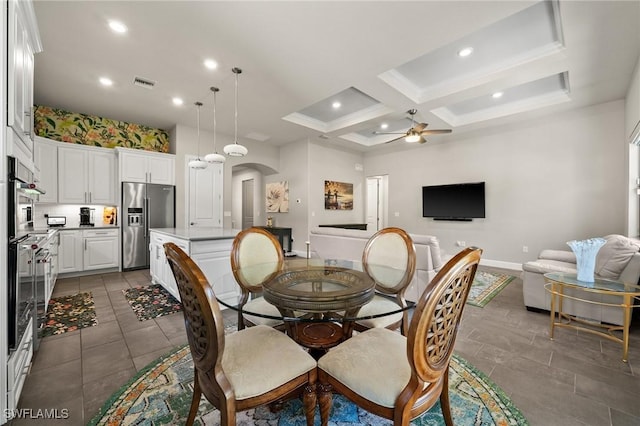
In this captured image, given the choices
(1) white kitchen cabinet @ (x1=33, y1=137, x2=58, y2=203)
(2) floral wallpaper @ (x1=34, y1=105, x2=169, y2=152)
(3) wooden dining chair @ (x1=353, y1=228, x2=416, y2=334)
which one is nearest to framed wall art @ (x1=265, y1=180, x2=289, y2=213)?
(2) floral wallpaper @ (x1=34, y1=105, x2=169, y2=152)

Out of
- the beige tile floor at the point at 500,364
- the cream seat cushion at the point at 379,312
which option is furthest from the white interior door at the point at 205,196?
the cream seat cushion at the point at 379,312

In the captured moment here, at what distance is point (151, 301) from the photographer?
3346 mm

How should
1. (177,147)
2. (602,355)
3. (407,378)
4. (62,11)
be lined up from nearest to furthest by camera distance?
(407,378)
(602,355)
(62,11)
(177,147)

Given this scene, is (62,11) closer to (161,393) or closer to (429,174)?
(161,393)

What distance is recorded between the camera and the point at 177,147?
220 inches

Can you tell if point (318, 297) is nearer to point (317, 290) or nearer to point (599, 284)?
point (317, 290)

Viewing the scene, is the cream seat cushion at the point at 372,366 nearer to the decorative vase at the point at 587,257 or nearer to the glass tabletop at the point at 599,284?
the glass tabletop at the point at 599,284

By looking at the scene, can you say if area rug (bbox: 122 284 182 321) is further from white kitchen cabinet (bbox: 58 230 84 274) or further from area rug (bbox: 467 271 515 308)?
area rug (bbox: 467 271 515 308)

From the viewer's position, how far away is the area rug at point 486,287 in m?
3.43

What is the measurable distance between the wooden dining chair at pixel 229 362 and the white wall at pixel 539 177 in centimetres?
573

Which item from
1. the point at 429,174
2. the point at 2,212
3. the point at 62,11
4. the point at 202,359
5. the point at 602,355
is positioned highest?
the point at 62,11

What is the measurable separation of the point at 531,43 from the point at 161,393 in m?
4.86

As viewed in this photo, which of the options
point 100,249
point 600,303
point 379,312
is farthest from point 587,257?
point 100,249

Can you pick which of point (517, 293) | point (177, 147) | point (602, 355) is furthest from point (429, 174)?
point (177, 147)
